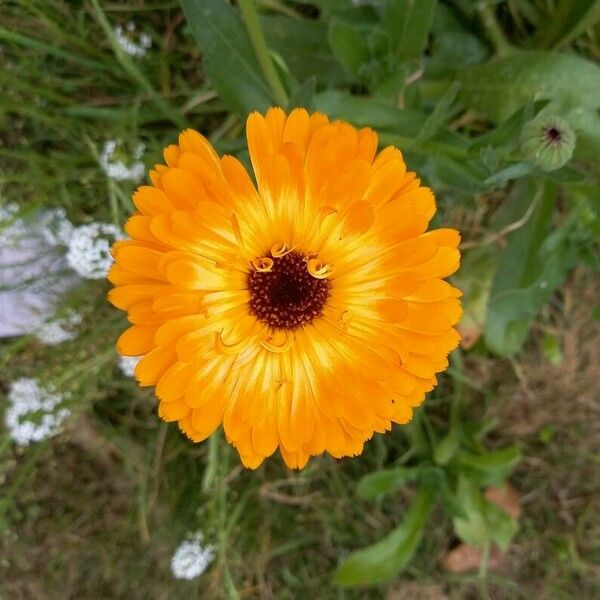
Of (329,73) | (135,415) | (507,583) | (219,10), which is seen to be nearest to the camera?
(219,10)

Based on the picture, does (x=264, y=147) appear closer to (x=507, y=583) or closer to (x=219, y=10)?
(x=219, y=10)

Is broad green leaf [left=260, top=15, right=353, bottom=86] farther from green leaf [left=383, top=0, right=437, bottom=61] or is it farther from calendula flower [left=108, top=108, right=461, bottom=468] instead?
calendula flower [left=108, top=108, right=461, bottom=468]

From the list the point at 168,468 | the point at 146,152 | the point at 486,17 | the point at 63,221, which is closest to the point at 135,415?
the point at 168,468

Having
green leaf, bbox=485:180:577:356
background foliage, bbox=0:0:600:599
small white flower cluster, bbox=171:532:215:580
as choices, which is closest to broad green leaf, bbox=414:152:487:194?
background foliage, bbox=0:0:600:599

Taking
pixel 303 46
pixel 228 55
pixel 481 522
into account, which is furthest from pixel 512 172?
pixel 481 522

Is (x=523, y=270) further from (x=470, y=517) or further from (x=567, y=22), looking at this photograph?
(x=470, y=517)
